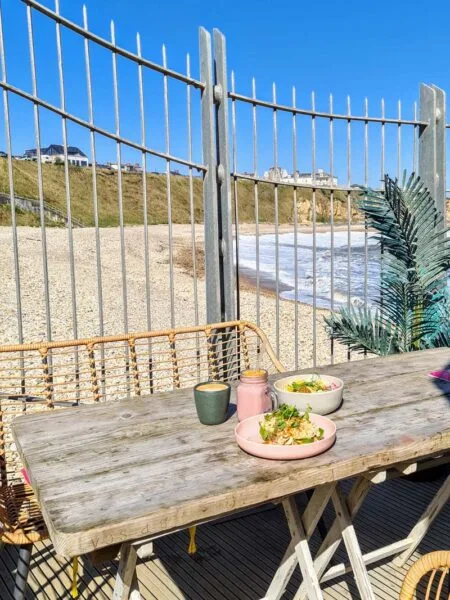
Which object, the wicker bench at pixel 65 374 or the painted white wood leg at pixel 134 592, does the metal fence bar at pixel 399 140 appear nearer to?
the wicker bench at pixel 65 374

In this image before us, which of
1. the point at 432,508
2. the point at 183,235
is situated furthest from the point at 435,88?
the point at 183,235

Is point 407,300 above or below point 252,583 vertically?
above

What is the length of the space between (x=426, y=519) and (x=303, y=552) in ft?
2.57

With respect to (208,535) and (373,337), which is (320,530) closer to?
(208,535)

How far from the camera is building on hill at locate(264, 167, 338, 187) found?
325 cm

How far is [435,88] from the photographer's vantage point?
12.2 ft

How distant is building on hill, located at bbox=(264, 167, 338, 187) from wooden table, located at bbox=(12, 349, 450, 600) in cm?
154

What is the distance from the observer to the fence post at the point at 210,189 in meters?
2.89

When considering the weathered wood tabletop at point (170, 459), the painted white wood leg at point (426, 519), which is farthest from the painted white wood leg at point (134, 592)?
the painted white wood leg at point (426, 519)

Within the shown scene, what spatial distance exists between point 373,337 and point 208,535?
1380 mm

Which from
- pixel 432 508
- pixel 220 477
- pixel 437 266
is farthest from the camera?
pixel 437 266

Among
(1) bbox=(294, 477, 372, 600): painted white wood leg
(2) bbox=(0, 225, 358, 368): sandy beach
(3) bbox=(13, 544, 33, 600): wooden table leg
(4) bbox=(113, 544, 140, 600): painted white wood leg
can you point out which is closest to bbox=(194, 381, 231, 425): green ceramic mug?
(4) bbox=(113, 544, 140, 600): painted white wood leg

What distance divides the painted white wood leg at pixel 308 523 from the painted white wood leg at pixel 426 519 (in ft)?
2.21

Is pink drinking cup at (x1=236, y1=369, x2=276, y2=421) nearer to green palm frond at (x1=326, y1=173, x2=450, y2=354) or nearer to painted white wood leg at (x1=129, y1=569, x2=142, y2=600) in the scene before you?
painted white wood leg at (x1=129, y1=569, x2=142, y2=600)
